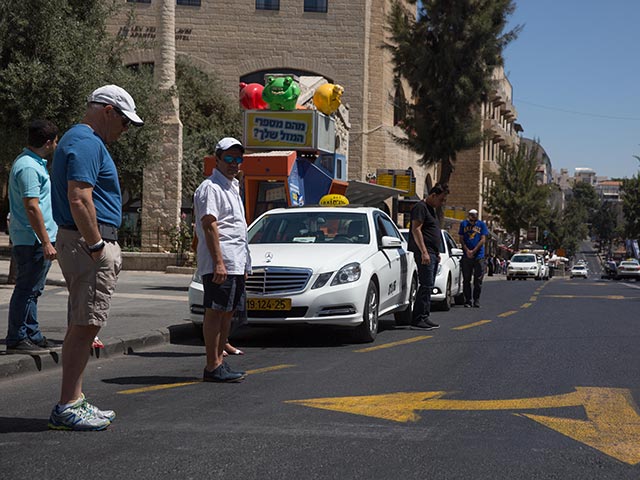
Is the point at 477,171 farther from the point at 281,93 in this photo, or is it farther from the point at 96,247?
the point at 96,247

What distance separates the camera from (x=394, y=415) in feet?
19.6

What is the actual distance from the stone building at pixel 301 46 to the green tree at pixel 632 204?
40.0 meters

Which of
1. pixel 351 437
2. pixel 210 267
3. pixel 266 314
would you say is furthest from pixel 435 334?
pixel 351 437

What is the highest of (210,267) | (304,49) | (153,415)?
(304,49)

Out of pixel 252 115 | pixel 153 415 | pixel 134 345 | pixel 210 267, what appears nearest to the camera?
pixel 153 415

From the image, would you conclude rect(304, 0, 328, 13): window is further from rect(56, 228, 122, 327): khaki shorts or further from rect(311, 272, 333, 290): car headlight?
rect(56, 228, 122, 327): khaki shorts

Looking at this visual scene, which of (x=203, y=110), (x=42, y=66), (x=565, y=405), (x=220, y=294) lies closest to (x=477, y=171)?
(x=203, y=110)

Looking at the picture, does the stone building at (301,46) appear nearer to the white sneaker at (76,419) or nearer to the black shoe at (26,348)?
the black shoe at (26,348)

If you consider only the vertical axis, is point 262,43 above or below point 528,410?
above

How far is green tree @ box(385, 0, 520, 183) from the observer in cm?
3644

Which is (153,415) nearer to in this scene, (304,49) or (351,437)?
(351,437)

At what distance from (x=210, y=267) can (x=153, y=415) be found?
1570 millimetres

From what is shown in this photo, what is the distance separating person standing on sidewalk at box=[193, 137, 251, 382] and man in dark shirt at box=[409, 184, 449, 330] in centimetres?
538

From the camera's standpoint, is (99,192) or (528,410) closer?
(99,192)
